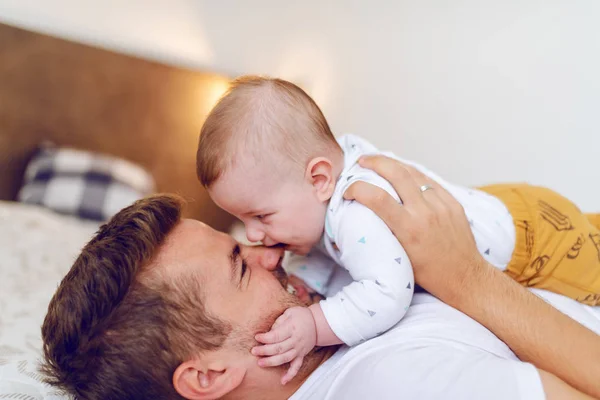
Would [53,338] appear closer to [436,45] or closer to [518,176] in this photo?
[518,176]

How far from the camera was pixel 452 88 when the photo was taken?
215cm

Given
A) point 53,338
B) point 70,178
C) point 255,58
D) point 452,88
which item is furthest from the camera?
point 255,58

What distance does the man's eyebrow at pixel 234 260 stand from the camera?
0.97 m

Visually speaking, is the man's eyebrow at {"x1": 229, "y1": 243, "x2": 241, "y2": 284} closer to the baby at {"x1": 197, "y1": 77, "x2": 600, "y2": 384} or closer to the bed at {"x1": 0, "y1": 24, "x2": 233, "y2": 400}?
the baby at {"x1": 197, "y1": 77, "x2": 600, "y2": 384}

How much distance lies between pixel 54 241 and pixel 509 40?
6.70 ft

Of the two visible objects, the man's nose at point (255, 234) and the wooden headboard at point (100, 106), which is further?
the wooden headboard at point (100, 106)

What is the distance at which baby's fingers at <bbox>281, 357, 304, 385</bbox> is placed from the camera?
3.01 ft

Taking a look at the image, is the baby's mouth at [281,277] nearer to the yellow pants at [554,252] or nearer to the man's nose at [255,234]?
the man's nose at [255,234]

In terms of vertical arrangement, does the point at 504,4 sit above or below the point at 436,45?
above

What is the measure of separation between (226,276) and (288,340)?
18cm

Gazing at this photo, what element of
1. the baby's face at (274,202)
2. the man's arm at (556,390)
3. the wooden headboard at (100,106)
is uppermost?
the baby's face at (274,202)

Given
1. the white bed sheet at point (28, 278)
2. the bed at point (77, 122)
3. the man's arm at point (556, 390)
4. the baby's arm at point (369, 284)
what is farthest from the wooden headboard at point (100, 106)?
the man's arm at point (556, 390)

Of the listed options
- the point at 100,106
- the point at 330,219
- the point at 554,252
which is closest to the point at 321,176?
the point at 330,219

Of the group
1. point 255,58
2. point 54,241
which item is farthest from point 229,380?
point 255,58
